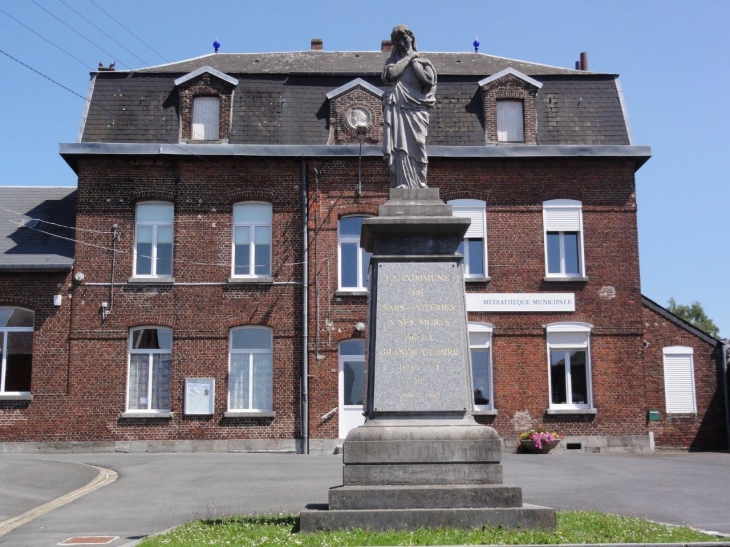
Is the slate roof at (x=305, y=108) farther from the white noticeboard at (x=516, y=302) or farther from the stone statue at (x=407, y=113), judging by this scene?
the stone statue at (x=407, y=113)

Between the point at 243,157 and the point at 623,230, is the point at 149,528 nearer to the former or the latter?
the point at 243,157

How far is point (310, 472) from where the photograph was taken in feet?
53.1

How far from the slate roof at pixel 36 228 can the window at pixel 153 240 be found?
1719mm

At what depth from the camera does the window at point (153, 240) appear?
73.6 ft

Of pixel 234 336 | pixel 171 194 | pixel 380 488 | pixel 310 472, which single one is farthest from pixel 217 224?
pixel 380 488

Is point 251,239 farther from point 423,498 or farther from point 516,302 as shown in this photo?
point 423,498

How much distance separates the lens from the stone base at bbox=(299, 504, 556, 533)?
8109 millimetres

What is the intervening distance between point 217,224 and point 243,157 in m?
1.85

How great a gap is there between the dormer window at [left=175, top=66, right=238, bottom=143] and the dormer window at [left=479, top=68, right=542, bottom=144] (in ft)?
21.8

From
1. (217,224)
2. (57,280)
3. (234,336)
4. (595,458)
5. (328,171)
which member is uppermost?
(328,171)

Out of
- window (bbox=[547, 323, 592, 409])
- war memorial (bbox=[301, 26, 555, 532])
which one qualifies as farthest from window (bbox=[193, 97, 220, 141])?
war memorial (bbox=[301, 26, 555, 532])

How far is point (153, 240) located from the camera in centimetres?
2250

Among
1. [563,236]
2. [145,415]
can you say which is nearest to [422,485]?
[145,415]

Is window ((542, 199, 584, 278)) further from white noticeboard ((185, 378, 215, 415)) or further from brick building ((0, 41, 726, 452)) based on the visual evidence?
white noticeboard ((185, 378, 215, 415))
